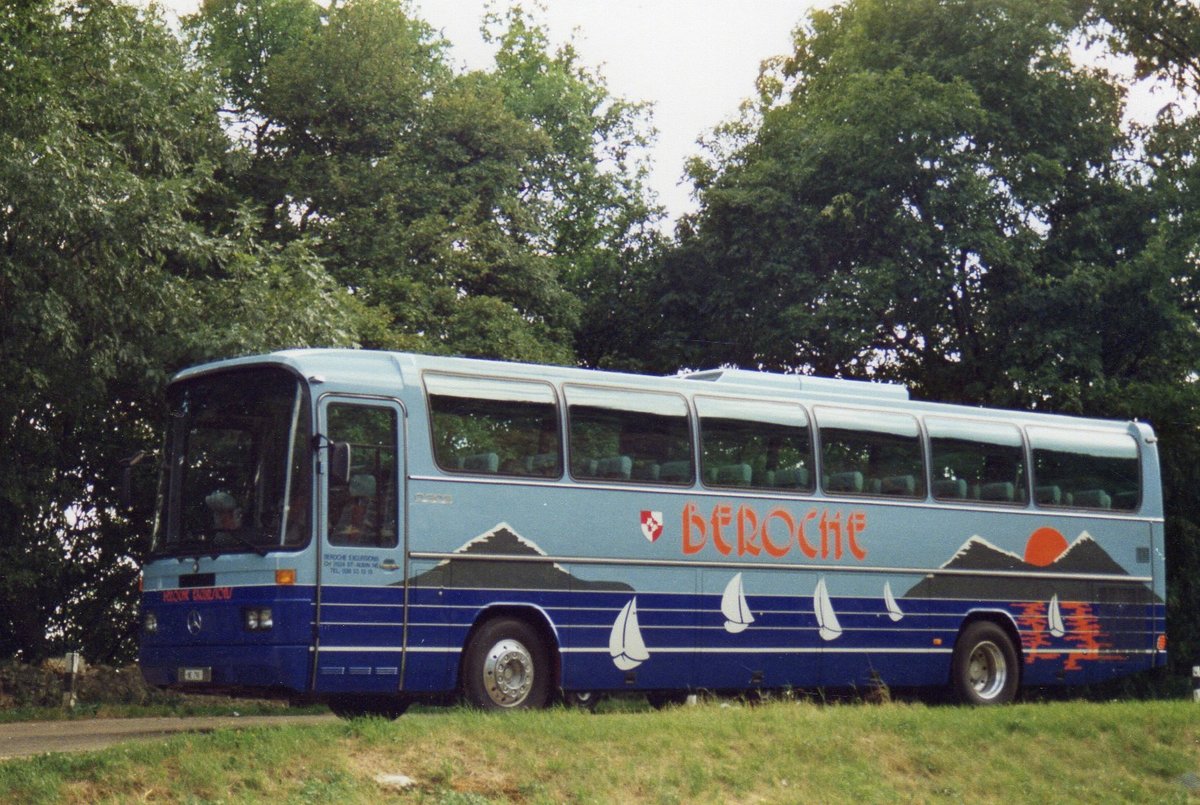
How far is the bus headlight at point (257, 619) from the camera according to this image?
1364 cm

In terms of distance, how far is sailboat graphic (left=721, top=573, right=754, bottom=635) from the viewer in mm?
16812

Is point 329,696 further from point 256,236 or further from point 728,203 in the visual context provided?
point 728,203

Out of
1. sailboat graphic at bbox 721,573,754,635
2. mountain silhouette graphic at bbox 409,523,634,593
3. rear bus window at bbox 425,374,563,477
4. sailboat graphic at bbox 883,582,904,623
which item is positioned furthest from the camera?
sailboat graphic at bbox 883,582,904,623

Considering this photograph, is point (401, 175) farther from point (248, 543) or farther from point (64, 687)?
point (248, 543)

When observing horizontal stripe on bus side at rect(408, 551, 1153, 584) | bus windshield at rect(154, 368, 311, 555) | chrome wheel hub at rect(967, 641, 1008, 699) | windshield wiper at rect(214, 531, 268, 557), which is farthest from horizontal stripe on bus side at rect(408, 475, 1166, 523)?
chrome wheel hub at rect(967, 641, 1008, 699)

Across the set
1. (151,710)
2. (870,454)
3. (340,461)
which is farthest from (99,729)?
(870,454)

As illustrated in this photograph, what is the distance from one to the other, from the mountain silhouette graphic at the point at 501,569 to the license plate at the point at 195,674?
1842 millimetres

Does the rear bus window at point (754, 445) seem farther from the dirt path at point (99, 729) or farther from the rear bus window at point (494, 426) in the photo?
the dirt path at point (99, 729)

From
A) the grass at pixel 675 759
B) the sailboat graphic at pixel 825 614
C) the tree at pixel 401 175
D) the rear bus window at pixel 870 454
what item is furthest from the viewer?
the tree at pixel 401 175

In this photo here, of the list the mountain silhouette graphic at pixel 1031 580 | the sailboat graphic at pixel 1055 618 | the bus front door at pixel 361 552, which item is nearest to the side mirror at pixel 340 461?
the bus front door at pixel 361 552

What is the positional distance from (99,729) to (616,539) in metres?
6.53

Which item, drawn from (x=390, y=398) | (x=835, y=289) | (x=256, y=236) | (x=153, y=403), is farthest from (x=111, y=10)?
(x=835, y=289)

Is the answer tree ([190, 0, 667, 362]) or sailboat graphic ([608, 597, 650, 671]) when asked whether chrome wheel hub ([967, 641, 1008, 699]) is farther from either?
tree ([190, 0, 667, 362])

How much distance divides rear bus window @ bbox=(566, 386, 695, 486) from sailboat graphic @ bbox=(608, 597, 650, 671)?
128 cm
